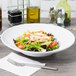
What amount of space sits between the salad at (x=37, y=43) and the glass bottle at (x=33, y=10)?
0.43m

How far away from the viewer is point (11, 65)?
4.53 feet

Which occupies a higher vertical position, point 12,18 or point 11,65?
point 12,18

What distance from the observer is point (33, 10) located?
2.07m

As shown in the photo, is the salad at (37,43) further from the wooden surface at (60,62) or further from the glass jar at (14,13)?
the glass jar at (14,13)

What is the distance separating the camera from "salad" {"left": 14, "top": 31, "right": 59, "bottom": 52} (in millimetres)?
1480

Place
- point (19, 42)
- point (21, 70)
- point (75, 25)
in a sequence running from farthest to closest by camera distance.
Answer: point (75, 25) < point (19, 42) < point (21, 70)

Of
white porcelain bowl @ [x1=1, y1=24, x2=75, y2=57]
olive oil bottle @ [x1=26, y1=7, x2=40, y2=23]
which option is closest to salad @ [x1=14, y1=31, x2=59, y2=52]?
white porcelain bowl @ [x1=1, y1=24, x2=75, y2=57]


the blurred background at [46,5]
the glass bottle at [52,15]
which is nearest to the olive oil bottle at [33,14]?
the glass bottle at [52,15]

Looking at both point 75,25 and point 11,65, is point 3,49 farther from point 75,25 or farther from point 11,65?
point 75,25

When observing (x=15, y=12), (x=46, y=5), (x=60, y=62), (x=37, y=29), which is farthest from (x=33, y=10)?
(x=60, y=62)

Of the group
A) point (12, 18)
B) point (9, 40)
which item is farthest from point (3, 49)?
point (12, 18)

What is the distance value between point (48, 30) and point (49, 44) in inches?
14.1

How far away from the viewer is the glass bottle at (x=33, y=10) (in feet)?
6.79

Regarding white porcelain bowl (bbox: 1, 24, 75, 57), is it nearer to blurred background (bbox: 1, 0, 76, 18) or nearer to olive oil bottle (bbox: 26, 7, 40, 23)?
olive oil bottle (bbox: 26, 7, 40, 23)
